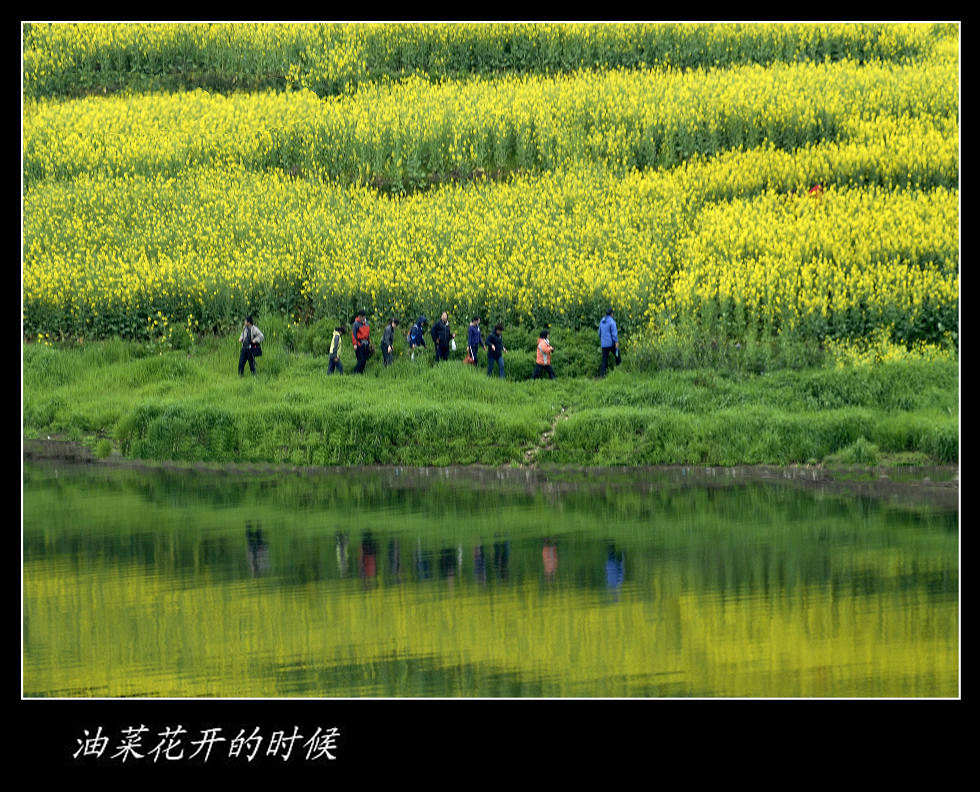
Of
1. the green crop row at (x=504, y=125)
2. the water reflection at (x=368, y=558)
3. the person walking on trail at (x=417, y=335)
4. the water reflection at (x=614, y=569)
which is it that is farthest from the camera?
the green crop row at (x=504, y=125)

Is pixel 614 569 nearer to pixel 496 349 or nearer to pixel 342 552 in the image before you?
pixel 342 552

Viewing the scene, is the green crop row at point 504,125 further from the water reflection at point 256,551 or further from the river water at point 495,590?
the water reflection at point 256,551

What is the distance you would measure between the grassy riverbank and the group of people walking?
0.36 metres

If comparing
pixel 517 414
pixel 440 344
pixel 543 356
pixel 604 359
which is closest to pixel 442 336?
pixel 440 344

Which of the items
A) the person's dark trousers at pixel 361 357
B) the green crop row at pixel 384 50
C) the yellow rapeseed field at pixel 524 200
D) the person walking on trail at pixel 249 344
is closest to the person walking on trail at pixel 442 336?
the person's dark trousers at pixel 361 357

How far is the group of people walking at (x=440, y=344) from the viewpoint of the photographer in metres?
28.1

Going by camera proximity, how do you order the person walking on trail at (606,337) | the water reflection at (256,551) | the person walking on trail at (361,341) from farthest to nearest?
the person walking on trail at (361,341) → the person walking on trail at (606,337) → the water reflection at (256,551)

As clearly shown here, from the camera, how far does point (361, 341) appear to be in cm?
2902

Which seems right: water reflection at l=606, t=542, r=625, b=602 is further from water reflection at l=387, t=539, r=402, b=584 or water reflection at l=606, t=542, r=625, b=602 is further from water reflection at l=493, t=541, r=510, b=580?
water reflection at l=387, t=539, r=402, b=584

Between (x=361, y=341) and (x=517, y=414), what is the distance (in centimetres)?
473

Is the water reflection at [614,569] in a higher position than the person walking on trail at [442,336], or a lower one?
lower

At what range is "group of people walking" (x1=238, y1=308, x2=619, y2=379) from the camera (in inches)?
1107

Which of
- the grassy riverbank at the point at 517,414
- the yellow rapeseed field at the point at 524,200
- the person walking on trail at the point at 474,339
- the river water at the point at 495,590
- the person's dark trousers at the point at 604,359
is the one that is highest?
the yellow rapeseed field at the point at 524,200

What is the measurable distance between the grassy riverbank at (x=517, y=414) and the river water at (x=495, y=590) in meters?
1.31
